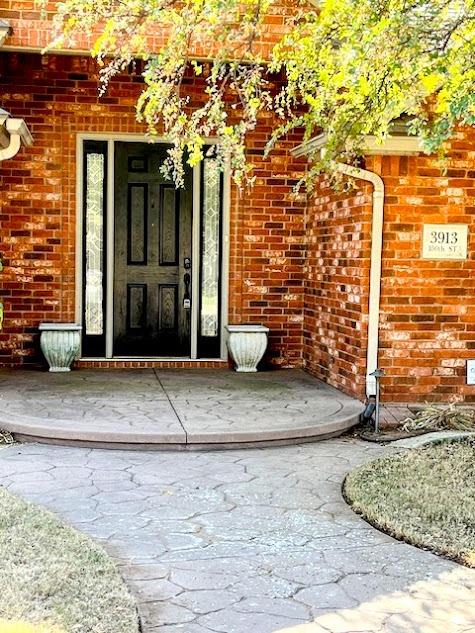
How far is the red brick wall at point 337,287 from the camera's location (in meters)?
7.22

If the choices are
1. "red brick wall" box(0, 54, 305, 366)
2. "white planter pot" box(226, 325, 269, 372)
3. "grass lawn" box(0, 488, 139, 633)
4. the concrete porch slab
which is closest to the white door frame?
"red brick wall" box(0, 54, 305, 366)

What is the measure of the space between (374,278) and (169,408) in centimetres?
215

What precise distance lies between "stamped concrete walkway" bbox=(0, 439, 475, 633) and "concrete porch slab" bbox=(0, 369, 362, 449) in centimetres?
16

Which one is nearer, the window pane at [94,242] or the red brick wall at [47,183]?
the red brick wall at [47,183]

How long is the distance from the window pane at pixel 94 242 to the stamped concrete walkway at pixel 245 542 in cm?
314

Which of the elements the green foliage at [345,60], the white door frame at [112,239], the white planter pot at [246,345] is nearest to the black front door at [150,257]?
the white door frame at [112,239]

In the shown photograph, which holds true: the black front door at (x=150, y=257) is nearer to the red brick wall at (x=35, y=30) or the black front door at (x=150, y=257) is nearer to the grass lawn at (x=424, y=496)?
the red brick wall at (x=35, y=30)

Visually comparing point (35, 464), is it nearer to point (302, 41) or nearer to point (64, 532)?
point (64, 532)

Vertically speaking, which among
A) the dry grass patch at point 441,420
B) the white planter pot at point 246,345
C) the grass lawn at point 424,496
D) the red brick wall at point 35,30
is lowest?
the grass lawn at point 424,496

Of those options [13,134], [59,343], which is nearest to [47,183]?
[59,343]

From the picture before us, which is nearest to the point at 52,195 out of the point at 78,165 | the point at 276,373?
the point at 78,165

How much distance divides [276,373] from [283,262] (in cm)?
132

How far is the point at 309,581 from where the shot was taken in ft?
12.1

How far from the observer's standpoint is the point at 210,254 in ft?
30.2
